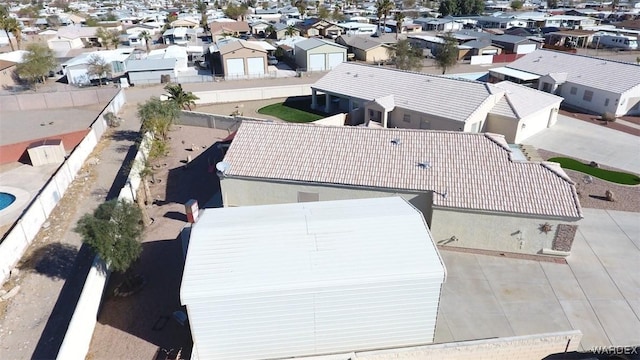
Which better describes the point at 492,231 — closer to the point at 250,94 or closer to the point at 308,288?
the point at 308,288

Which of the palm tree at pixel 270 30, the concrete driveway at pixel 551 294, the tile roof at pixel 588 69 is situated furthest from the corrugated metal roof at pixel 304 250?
the palm tree at pixel 270 30

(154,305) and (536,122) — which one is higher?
(536,122)

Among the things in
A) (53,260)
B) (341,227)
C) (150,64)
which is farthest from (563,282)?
(150,64)

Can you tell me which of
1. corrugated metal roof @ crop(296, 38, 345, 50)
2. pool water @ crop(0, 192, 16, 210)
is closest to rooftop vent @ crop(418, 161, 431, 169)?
pool water @ crop(0, 192, 16, 210)

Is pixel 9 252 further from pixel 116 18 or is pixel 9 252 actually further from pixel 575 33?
pixel 116 18

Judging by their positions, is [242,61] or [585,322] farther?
[242,61]

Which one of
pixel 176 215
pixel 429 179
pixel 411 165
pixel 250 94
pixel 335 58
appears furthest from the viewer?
pixel 335 58

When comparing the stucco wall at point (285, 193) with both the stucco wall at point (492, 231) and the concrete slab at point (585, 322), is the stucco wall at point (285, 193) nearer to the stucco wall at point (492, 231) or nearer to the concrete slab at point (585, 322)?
the stucco wall at point (492, 231)

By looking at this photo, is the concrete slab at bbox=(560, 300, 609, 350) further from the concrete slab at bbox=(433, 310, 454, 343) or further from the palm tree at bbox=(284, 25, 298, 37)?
the palm tree at bbox=(284, 25, 298, 37)
